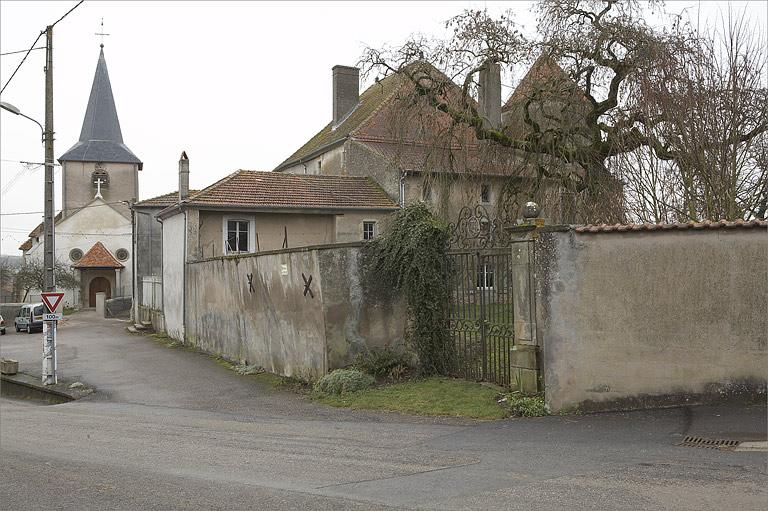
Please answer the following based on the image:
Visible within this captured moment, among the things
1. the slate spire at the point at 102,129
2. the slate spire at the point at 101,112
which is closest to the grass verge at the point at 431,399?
the slate spire at the point at 102,129

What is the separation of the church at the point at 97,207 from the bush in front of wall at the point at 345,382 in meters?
44.9

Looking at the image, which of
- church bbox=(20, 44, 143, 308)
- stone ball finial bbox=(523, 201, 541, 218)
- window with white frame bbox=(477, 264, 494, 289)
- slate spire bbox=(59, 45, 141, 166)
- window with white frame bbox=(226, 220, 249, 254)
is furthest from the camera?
slate spire bbox=(59, 45, 141, 166)

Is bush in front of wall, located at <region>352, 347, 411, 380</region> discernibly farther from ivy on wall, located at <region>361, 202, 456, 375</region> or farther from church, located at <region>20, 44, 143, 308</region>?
church, located at <region>20, 44, 143, 308</region>

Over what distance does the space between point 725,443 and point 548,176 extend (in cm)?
1057

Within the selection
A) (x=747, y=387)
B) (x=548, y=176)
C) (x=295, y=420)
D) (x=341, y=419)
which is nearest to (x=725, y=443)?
(x=747, y=387)

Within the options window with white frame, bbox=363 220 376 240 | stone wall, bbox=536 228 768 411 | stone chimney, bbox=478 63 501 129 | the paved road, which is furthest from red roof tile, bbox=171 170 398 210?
stone wall, bbox=536 228 768 411

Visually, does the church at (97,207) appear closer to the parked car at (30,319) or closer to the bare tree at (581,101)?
the parked car at (30,319)

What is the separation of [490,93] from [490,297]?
8884mm

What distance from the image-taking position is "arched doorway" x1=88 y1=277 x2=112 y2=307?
5428 centimetres

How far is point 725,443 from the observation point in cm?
752

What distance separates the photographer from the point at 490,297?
11.3m

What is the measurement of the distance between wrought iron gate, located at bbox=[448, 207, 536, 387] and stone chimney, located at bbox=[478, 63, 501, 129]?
6934mm

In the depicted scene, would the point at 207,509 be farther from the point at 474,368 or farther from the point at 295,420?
the point at 474,368

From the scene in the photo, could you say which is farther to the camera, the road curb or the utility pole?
the utility pole
